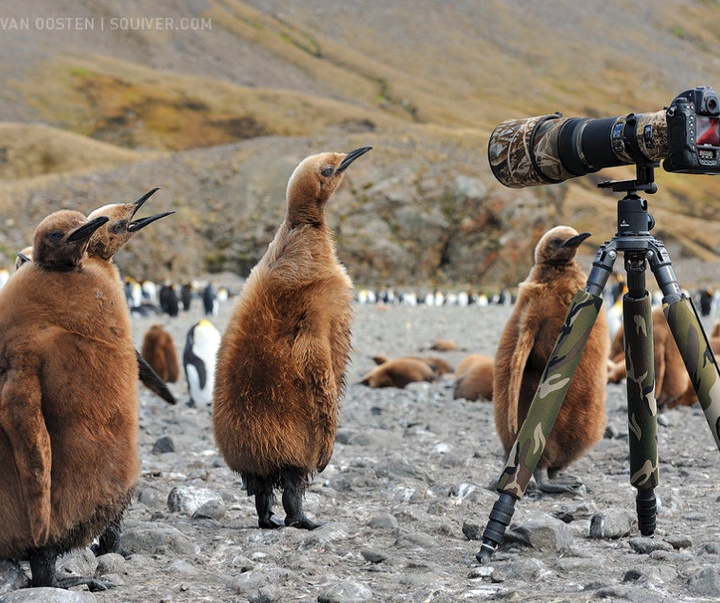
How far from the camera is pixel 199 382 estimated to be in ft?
30.4

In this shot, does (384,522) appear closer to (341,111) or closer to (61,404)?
(61,404)

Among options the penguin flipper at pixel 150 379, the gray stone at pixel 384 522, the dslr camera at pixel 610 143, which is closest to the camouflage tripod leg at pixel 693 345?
the dslr camera at pixel 610 143

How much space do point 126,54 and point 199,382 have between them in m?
105

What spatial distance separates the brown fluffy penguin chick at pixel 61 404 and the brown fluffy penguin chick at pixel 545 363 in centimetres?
217

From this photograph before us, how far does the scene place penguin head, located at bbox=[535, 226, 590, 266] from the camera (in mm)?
4855

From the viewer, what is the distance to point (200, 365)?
935 centimetres

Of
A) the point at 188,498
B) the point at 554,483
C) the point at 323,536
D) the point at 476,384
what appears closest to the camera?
the point at 323,536

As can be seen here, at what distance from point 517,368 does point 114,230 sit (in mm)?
2085

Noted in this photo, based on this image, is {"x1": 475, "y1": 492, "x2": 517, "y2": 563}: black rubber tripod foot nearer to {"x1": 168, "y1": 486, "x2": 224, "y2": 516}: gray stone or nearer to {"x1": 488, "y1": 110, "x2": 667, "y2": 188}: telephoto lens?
{"x1": 488, "y1": 110, "x2": 667, "y2": 188}: telephoto lens

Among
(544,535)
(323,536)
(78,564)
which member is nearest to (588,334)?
(544,535)

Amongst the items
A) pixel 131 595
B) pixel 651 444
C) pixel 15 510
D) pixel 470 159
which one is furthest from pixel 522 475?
pixel 470 159

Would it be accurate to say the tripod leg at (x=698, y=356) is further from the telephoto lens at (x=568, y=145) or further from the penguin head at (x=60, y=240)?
the penguin head at (x=60, y=240)

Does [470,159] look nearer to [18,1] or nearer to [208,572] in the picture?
[208,572]

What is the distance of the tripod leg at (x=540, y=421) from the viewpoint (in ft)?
10.1
